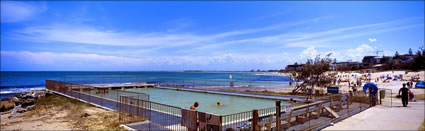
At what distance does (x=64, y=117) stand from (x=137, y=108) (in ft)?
18.7

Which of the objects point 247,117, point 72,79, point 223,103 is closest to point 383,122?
point 247,117

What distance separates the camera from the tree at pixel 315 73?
22439 mm

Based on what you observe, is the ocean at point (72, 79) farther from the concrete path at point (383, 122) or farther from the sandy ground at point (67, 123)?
the concrete path at point (383, 122)

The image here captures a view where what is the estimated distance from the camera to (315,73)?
74.1ft

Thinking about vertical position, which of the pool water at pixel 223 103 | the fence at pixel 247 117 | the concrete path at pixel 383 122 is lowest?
the pool water at pixel 223 103

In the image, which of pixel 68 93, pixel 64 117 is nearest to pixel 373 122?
pixel 64 117

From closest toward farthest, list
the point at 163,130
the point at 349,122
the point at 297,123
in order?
the point at 163,130
the point at 297,123
the point at 349,122

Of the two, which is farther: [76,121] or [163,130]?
[76,121]

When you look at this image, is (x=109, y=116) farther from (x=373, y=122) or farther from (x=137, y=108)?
(x=373, y=122)

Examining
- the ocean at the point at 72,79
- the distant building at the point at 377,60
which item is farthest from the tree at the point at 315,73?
the distant building at the point at 377,60

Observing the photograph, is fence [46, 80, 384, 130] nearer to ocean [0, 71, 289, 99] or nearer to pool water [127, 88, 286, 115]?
pool water [127, 88, 286, 115]

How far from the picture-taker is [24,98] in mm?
23703

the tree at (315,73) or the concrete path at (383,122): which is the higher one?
the tree at (315,73)

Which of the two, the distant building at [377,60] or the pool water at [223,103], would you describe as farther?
the distant building at [377,60]
